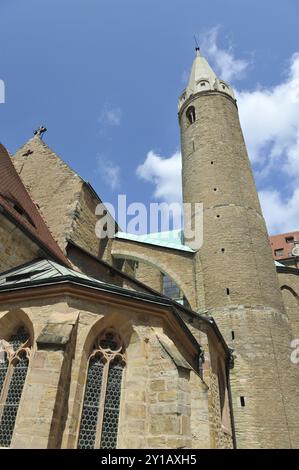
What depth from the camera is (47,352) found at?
528cm

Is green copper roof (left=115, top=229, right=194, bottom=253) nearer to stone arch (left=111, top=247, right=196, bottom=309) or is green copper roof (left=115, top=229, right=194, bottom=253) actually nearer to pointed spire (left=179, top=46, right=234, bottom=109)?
stone arch (left=111, top=247, right=196, bottom=309)

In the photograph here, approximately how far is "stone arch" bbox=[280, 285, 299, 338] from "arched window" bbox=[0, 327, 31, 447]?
1323cm

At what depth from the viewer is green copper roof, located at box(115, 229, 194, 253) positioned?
16469 millimetres

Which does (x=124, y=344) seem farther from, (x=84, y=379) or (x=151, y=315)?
(x=84, y=379)

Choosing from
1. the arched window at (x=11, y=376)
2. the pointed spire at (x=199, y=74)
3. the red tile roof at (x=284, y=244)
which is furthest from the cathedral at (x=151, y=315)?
the red tile roof at (x=284, y=244)

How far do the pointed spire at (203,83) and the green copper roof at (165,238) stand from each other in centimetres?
837

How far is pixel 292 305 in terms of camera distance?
55.5ft

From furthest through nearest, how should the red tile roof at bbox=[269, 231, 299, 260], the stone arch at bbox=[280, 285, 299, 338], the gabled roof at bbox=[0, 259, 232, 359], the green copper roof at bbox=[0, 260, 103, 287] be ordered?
the red tile roof at bbox=[269, 231, 299, 260], the stone arch at bbox=[280, 285, 299, 338], the green copper roof at bbox=[0, 260, 103, 287], the gabled roof at bbox=[0, 259, 232, 359]

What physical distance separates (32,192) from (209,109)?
1121 centimetres

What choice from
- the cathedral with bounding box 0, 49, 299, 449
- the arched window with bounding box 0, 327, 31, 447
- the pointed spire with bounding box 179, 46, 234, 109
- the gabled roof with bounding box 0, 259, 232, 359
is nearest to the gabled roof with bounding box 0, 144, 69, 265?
the cathedral with bounding box 0, 49, 299, 449

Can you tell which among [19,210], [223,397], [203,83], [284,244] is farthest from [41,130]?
[284,244]

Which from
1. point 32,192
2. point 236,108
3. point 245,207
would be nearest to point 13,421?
point 32,192

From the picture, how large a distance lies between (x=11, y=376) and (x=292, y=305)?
1435cm
